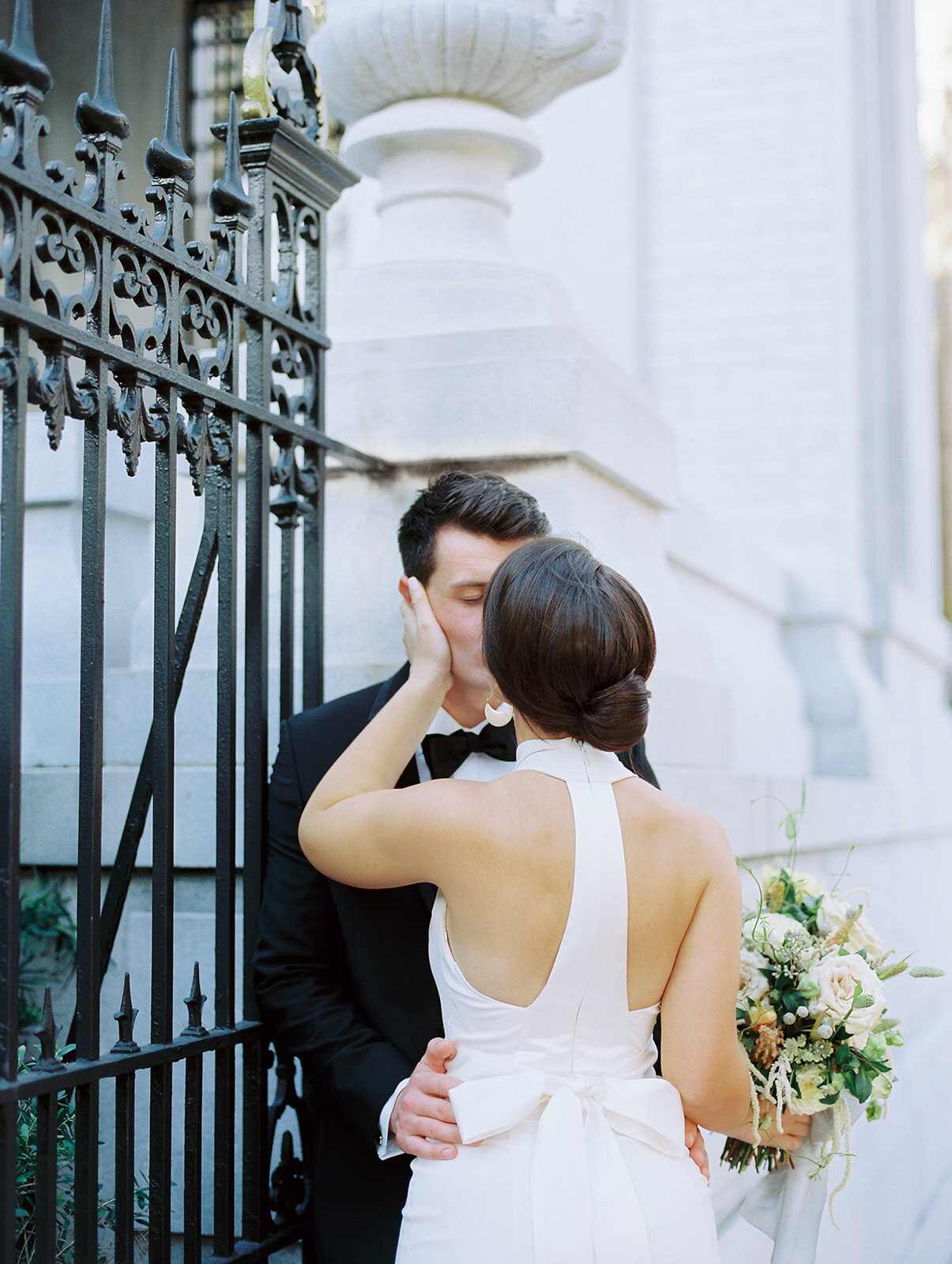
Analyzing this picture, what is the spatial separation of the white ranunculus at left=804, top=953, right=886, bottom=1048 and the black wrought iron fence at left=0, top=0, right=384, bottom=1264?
45.2 inches

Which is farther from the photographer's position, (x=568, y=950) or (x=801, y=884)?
(x=801, y=884)

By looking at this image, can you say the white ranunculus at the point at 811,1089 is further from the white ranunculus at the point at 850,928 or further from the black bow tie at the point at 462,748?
the black bow tie at the point at 462,748


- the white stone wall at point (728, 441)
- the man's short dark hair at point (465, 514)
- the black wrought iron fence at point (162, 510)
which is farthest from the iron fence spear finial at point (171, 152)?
the white stone wall at point (728, 441)

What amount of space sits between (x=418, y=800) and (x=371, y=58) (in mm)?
2698

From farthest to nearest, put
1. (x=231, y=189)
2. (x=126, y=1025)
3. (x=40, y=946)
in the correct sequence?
1. (x=40, y=946)
2. (x=231, y=189)
3. (x=126, y=1025)

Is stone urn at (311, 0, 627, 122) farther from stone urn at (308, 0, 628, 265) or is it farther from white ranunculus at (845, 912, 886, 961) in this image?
white ranunculus at (845, 912, 886, 961)

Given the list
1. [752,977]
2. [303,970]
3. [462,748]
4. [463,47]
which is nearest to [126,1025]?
[303,970]

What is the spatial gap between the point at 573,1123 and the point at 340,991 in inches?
32.8

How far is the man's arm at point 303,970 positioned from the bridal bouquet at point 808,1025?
0.68 m

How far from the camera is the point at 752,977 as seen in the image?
2707mm

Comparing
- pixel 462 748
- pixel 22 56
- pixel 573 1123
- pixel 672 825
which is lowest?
pixel 573 1123

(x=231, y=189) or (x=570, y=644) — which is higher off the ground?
(x=231, y=189)

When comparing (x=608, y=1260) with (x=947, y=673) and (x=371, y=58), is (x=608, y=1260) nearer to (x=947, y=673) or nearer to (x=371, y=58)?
(x=371, y=58)

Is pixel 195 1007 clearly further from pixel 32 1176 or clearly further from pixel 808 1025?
pixel 808 1025
